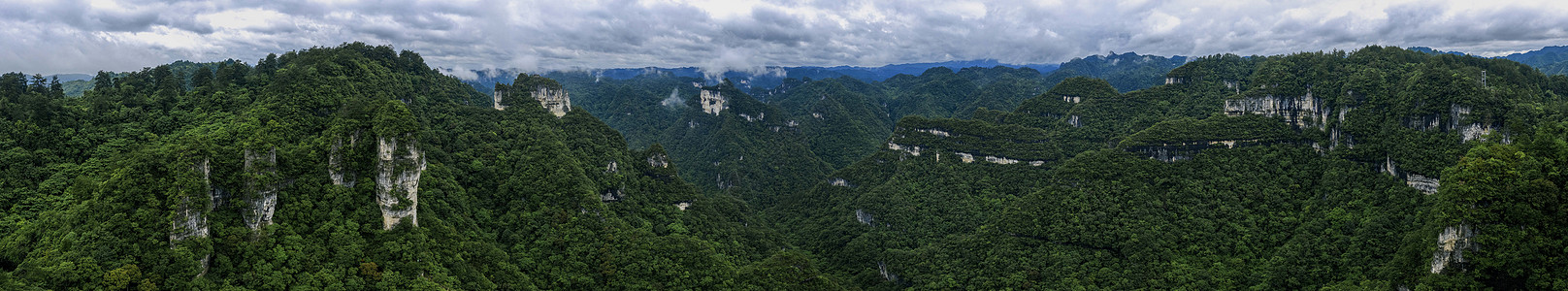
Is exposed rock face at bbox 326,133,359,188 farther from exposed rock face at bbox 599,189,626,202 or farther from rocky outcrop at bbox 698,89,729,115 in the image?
rocky outcrop at bbox 698,89,729,115

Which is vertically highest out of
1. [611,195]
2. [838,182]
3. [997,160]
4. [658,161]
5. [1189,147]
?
[1189,147]

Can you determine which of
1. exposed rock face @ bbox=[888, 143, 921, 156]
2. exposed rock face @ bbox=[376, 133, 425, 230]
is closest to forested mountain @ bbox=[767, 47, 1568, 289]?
exposed rock face @ bbox=[888, 143, 921, 156]

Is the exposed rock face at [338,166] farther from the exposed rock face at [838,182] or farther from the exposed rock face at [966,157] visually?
the exposed rock face at [966,157]

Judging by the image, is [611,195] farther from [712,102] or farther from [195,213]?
[712,102]

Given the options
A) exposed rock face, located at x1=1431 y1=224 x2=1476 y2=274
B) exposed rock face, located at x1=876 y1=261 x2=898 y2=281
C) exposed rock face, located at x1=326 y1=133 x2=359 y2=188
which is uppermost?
exposed rock face, located at x1=326 y1=133 x2=359 y2=188

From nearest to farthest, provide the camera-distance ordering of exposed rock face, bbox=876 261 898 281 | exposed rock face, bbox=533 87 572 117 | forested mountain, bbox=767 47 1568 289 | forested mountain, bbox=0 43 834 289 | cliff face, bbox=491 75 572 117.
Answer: forested mountain, bbox=0 43 834 289
forested mountain, bbox=767 47 1568 289
exposed rock face, bbox=876 261 898 281
cliff face, bbox=491 75 572 117
exposed rock face, bbox=533 87 572 117

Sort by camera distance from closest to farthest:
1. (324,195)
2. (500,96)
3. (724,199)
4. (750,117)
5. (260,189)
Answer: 1. (260,189)
2. (324,195)
3. (500,96)
4. (724,199)
5. (750,117)

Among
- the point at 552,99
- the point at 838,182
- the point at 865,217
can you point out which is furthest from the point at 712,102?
the point at 865,217
